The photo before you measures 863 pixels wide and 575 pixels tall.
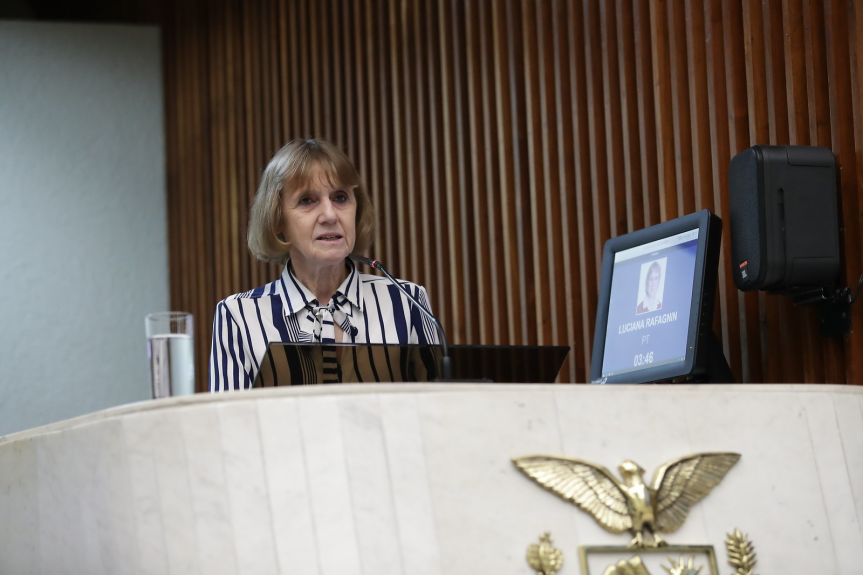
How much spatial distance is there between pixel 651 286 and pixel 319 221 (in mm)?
863

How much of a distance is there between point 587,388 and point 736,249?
0.97 meters

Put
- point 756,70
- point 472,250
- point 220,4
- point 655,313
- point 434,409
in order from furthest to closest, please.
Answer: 1. point 220,4
2. point 472,250
3. point 756,70
4. point 655,313
5. point 434,409

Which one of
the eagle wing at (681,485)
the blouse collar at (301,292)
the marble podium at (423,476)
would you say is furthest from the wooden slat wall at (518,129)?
the blouse collar at (301,292)

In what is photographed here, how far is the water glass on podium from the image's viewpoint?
3584 mm

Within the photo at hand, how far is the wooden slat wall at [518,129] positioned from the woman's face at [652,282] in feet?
1.02

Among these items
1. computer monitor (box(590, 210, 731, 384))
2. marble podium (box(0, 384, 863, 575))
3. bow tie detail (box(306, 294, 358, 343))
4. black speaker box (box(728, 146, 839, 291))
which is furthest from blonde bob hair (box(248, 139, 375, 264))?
black speaker box (box(728, 146, 839, 291))

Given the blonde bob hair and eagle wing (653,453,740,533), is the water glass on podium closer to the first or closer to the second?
the blonde bob hair

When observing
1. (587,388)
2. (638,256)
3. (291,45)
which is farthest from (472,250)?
(587,388)

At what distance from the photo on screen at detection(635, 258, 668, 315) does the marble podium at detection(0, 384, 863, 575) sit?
2.28 ft

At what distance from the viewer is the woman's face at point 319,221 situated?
2.80m

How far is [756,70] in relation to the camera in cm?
298

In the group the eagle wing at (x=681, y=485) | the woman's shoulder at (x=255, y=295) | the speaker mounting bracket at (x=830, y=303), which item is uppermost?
the woman's shoulder at (x=255, y=295)

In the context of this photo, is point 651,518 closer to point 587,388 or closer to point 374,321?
point 587,388

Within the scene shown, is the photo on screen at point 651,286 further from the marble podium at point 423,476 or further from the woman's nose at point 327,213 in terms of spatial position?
the woman's nose at point 327,213
